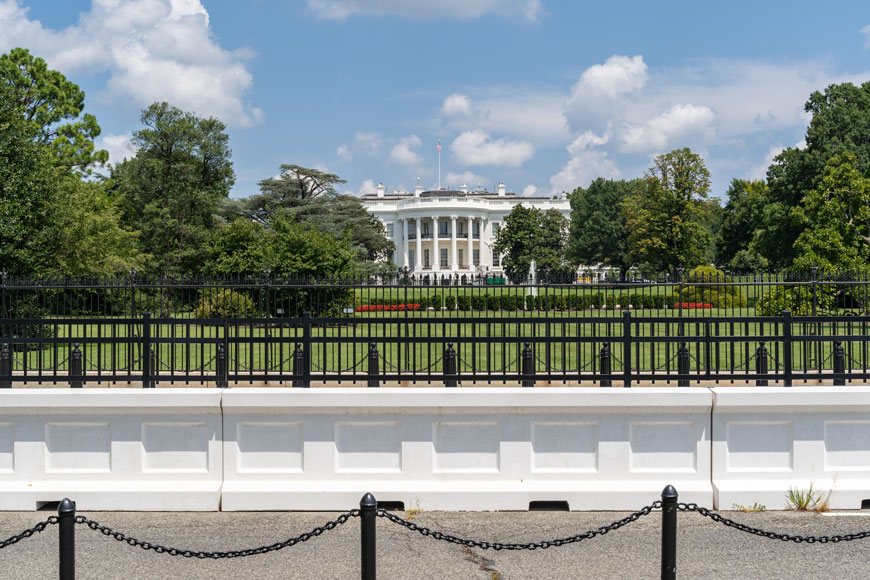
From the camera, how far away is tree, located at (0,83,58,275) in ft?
72.8

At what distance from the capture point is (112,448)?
Result: 782cm

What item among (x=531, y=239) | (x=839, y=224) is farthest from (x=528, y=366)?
(x=531, y=239)

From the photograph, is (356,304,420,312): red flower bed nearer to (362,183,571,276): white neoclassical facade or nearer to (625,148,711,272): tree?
(625,148,711,272): tree

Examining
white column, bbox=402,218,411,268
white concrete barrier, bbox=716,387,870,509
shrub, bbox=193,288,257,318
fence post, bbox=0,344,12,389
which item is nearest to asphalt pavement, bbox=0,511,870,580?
white concrete barrier, bbox=716,387,870,509

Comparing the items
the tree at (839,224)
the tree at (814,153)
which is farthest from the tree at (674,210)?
the tree at (839,224)

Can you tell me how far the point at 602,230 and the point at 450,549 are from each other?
277ft

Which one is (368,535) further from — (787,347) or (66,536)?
(787,347)

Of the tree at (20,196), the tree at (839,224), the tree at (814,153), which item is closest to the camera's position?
the tree at (20,196)

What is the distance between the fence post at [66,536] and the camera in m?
4.75

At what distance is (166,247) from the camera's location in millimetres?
51625

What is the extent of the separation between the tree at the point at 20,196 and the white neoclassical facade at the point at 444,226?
8853cm

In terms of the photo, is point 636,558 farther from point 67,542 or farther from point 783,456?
point 67,542

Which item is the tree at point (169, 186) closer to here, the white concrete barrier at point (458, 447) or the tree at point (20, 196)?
the tree at point (20, 196)

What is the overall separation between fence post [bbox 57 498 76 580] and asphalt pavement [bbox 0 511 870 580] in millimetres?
1116
